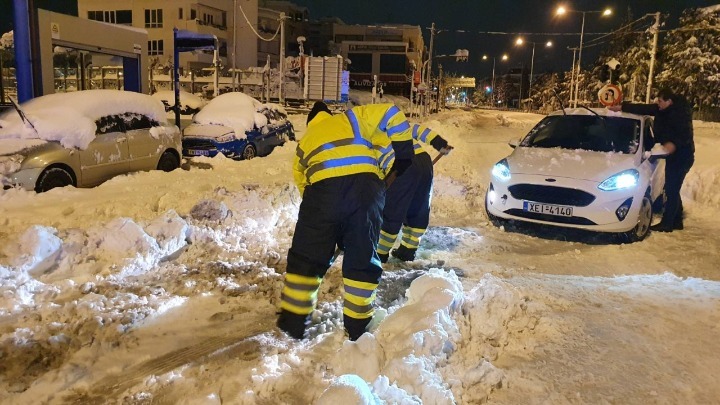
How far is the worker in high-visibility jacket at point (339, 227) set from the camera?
3840 mm

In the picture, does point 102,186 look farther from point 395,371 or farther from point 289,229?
point 395,371

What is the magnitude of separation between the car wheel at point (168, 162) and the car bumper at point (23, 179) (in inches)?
111

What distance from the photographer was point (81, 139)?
26.3 ft

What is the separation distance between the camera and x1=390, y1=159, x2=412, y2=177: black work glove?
5117mm

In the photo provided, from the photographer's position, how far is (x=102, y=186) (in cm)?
802

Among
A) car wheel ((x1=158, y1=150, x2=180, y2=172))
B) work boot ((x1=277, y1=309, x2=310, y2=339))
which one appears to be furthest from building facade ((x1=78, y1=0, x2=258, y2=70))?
work boot ((x1=277, y1=309, x2=310, y2=339))

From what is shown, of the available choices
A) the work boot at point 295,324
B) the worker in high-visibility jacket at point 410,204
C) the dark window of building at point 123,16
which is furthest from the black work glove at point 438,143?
the dark window of building at point 123,16

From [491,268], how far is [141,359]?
3.53 metres

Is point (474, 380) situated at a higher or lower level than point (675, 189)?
lower

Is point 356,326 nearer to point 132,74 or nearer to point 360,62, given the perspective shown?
point 132,74

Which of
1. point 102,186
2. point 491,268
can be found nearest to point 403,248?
point 491,268

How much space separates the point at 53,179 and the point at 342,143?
5499 millimetres

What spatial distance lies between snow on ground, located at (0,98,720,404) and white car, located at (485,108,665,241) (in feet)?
1.21

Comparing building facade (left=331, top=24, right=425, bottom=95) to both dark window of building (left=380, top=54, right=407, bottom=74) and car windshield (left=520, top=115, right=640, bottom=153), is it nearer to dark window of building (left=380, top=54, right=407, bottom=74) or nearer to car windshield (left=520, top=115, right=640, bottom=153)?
dark window of building (left=380, top=54, right=407, bottom=74)
